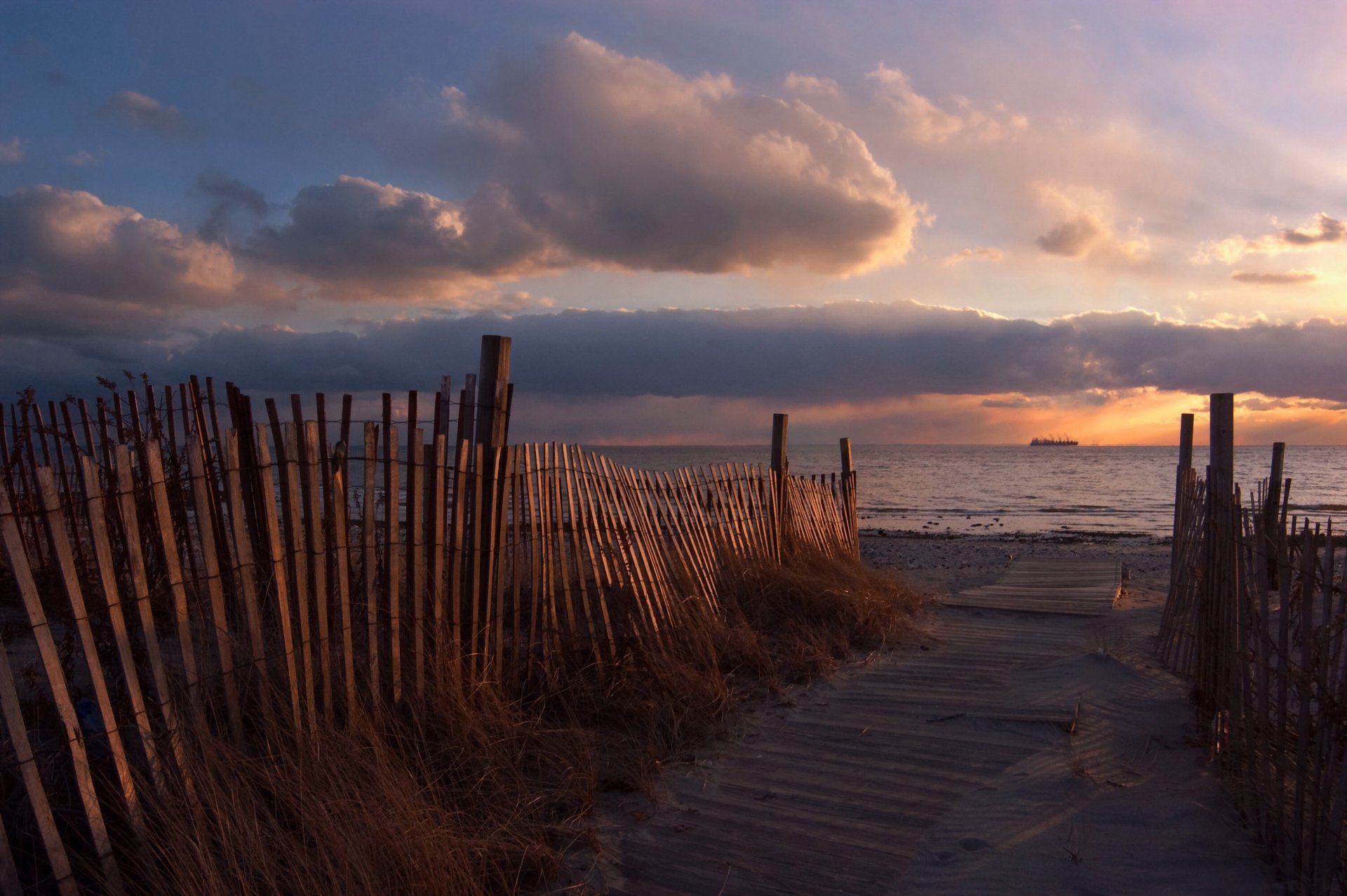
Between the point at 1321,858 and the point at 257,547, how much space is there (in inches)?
182

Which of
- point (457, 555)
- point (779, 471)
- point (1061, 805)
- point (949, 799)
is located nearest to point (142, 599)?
point (457, 555)

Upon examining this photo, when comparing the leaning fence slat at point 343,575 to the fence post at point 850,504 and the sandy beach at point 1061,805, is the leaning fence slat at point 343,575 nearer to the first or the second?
the sandy beach at point 1061,805

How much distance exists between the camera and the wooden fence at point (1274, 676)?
274cm

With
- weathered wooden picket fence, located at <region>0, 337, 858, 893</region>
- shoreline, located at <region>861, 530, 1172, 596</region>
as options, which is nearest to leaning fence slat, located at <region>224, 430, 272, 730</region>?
weathered wooden picket fence, located at <region>0, 337, 858, 893</region>

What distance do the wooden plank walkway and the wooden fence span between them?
297 centimetres

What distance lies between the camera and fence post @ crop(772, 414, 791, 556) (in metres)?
8.20

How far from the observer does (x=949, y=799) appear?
389cm

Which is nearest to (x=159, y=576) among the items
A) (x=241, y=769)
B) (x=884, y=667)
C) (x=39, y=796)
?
(x=241, y=769)

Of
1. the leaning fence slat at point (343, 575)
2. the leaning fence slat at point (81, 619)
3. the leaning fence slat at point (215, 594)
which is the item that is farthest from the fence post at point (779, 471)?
the leaning fence slat at point (81, 619)

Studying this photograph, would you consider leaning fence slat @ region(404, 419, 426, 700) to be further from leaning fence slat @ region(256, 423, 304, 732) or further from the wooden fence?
the wooden fence

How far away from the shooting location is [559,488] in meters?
5.12

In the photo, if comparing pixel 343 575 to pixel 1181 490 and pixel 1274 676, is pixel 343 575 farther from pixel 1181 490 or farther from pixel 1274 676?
pixel 1181 490

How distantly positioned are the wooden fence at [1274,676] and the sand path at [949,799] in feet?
0.70

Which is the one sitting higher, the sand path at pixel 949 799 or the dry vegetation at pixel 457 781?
the dry vegetation at pixel 457 781
